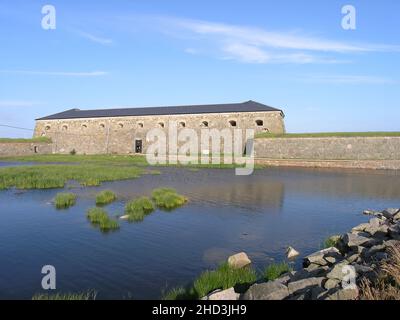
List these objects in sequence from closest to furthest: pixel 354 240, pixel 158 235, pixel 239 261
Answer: pixel 239 261
pixel 354 240
pixel 158 235

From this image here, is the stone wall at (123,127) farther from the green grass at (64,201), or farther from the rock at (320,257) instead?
the rock at (320,257)

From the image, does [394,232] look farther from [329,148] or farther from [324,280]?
[329,148]

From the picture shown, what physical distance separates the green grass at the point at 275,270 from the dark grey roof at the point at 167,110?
111 feet

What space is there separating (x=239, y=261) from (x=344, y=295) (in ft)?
10.1

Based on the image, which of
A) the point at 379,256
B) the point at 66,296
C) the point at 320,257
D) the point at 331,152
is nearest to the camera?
the point at 66,296

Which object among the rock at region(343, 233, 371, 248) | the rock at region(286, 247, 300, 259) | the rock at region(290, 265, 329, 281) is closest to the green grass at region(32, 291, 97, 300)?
the rock at region(290, 265, 329, 281)

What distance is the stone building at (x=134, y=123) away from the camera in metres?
40.3

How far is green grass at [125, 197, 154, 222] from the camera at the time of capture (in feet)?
36.8

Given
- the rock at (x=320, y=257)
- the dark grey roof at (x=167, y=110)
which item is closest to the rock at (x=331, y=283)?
the rock at (x=320, y=257)

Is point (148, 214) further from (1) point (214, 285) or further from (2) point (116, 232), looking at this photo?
(1) point (214, 285)

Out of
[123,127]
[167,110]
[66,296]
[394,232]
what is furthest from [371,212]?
[123,127]

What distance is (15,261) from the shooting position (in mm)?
7438

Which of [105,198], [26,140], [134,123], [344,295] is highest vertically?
[134,123]

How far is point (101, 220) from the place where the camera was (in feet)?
34.2
